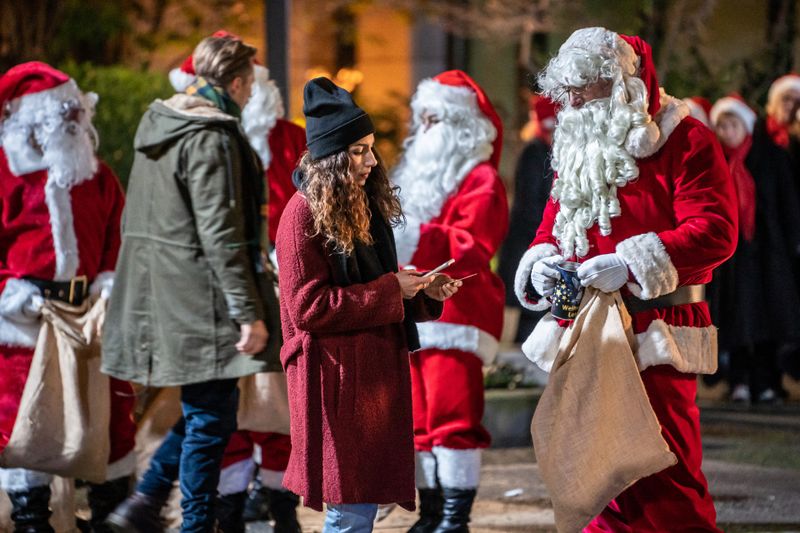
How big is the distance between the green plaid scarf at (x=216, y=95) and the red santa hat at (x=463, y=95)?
1.14m

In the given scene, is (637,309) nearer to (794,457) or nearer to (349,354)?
(349,354)

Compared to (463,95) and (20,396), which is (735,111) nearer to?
(463,95)

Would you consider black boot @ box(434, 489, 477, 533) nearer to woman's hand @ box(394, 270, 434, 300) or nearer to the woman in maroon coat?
the woman in maroon coat

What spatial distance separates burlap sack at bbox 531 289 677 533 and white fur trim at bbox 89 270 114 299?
229 cm

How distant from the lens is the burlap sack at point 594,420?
4.73 metres

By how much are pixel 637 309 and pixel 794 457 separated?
12.0ft

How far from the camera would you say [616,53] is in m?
4.91

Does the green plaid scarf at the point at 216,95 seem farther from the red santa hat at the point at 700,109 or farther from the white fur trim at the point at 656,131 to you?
the red santa hat at the point at 700,109

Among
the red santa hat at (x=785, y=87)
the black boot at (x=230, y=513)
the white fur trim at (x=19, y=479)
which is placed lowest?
the black boot at (x=230, y=513)

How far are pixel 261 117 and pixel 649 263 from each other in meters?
2.73

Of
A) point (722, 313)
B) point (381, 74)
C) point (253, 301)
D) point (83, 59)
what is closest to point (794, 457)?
point (722, 313)

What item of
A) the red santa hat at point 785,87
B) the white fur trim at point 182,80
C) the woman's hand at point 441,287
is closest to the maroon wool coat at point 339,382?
the woman's hand at point 441,287

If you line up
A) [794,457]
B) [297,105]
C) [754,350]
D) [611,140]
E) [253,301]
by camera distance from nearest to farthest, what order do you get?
[611,140], [253,301], [794,457], [754,350], [297,105]

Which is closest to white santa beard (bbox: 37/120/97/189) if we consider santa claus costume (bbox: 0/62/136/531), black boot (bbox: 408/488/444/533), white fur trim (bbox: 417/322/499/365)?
santa claus costume (bbox: 0/62/136/531)
